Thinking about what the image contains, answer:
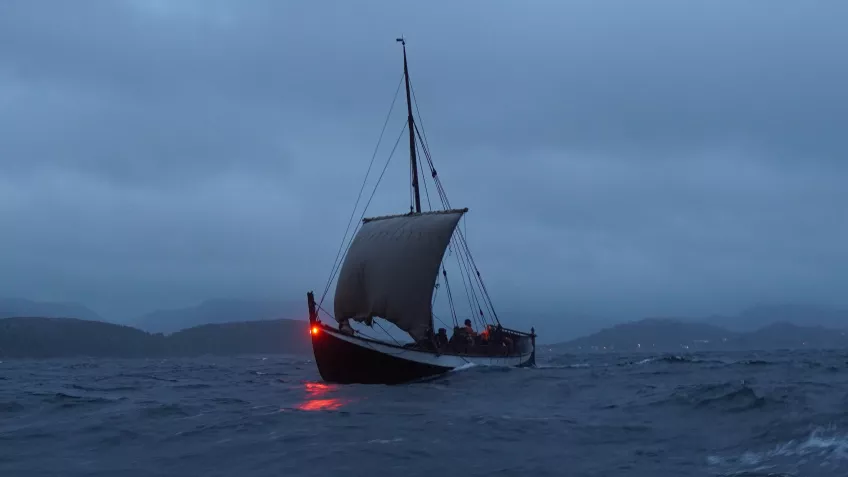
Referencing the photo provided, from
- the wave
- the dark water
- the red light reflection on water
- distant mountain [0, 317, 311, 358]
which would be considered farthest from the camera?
distant mountain [0, 317, 311, 358]

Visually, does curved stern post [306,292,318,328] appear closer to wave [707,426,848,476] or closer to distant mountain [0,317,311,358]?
wave [707,426,848,476]

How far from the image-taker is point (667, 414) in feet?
59.5

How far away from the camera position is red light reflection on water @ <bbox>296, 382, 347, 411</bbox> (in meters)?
19.9

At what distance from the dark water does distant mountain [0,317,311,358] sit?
84.3m

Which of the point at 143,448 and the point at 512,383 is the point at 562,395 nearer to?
the point at 512,383

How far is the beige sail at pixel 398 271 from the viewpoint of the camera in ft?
110

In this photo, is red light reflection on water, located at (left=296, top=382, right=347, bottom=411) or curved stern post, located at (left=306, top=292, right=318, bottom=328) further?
curved stern post, located at (left=306, top=292, right=318, bottom=328)

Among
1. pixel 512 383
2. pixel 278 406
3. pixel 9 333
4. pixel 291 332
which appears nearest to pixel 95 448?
pixel 278 406


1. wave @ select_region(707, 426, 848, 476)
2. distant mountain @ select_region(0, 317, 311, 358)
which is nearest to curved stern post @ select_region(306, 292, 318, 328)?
wave @ select_region(707, 426, 848, 476)

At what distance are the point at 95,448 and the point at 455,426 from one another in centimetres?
739

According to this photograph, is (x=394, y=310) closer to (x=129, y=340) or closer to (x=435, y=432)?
(x=435, y=432)

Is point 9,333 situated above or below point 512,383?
above

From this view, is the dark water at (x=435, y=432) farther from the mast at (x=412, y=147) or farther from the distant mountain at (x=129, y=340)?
the distant mountain at (x=129, y=340)

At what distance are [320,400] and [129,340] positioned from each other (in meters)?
101
